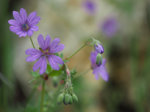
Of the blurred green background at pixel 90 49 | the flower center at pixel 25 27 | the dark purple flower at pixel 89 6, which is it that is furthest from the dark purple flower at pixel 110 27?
the flower center at pixel 25 27

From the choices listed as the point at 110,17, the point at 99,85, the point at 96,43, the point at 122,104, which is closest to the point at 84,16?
the point at 110,17

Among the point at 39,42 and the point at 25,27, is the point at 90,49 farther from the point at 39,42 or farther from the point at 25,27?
the point at 39,42

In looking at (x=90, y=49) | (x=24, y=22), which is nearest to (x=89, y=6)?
(x=90, y=49)

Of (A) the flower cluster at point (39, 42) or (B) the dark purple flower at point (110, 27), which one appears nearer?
(A) the flower cluster at point (39, 42)

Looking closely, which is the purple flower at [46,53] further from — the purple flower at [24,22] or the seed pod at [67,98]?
the seed pod at [67,98]

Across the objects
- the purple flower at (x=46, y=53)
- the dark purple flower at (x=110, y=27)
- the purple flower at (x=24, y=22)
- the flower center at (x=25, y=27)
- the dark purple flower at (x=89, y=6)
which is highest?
the purple flower at (x=24, y=22)

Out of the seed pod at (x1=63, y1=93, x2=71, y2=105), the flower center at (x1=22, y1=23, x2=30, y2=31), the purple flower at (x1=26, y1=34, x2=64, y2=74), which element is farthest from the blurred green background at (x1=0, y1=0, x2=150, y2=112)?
the flower center at (x1=22, y1=23, x2=30, y2=31)
